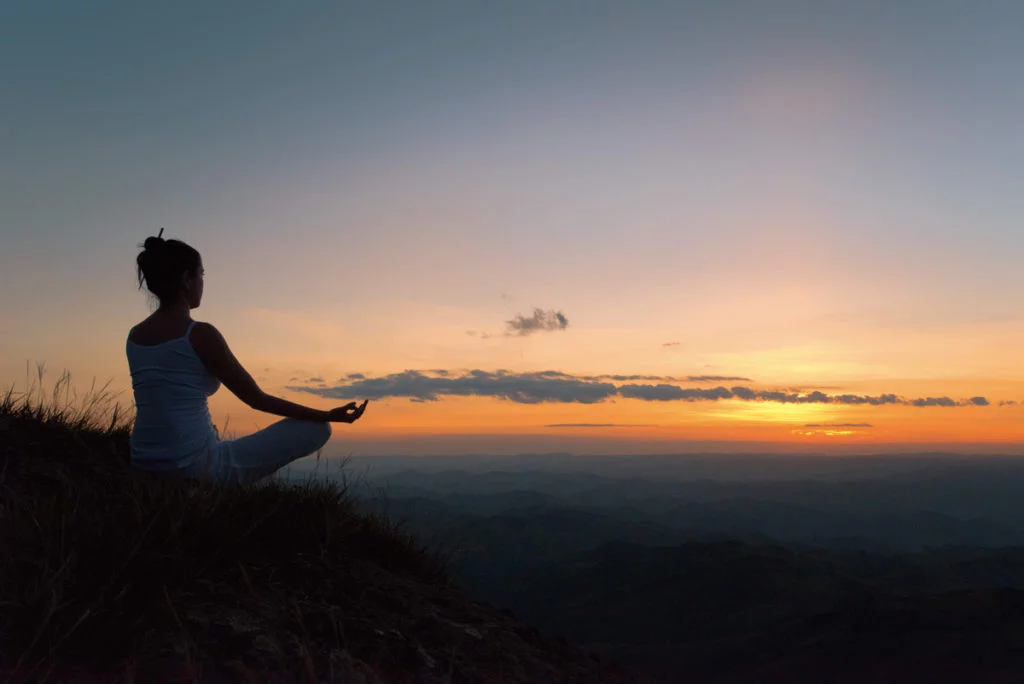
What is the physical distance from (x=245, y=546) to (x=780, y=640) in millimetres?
87524

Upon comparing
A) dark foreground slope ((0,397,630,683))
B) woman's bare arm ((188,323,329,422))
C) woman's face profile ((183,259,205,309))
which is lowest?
dark foreground slope ((0,397,630,683))

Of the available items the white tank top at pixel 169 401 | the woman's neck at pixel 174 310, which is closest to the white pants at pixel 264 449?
the white tank top at pixel 169 401

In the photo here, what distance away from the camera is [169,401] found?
4738mm

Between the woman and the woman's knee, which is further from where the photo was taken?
the woman's knee

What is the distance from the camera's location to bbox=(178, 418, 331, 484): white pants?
5.04 m

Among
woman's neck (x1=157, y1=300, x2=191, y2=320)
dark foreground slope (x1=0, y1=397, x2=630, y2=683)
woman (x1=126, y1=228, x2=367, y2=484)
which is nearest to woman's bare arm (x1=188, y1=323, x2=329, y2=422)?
woman (x1=126, y1=228, x2=367, y2=484)

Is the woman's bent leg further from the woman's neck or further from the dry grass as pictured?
the woman's neck

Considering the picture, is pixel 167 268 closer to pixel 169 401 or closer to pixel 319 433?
pixel 169 401

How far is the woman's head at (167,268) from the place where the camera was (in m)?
4.75

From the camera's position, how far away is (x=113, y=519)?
374 cm

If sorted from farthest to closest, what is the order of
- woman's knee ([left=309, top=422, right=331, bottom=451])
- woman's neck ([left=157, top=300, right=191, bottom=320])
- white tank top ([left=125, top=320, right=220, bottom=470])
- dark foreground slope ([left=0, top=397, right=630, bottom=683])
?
woman's knee ([left=309, top=422, right=331, bottom=451]), woman's neck ([left=157, top=300, right=191, bottom=320]), white tank top ([left=125, top=320, right=220, bottom=470]), dark foreground slope ([left=0, top=397, right=630, bottom=683])

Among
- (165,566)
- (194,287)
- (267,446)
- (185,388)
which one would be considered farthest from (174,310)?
(165,566)

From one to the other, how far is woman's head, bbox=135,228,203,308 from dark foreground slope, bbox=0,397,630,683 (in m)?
1.42

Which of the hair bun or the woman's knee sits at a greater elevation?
the hair bun
